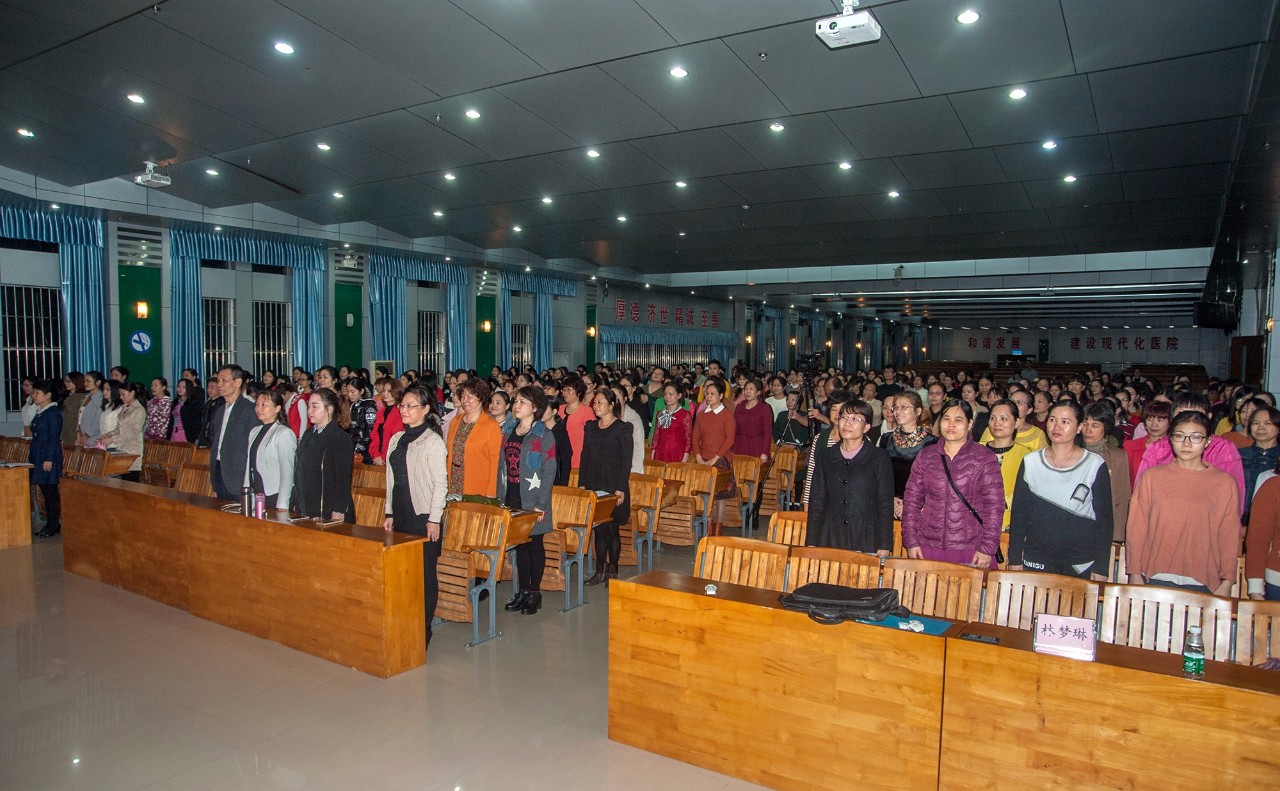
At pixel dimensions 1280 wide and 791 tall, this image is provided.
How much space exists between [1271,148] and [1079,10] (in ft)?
10.9

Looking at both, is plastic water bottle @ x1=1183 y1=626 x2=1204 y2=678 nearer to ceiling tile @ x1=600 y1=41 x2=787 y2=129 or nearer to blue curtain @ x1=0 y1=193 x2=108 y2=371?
ceiling tile @ x1=600 y1=41 x2=787 y2=129

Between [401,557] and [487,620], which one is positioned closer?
[401,557]

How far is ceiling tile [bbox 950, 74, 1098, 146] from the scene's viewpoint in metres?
6.59

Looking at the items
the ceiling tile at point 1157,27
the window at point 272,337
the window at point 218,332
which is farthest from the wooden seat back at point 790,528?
the window at point 272,337

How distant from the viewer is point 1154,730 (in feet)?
8.27

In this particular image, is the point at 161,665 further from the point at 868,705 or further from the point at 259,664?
the point at 868,705

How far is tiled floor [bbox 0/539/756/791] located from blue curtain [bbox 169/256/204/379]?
8.26 m

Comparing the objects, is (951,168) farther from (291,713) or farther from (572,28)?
(291,713)

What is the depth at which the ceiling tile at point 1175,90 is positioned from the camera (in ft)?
19.5

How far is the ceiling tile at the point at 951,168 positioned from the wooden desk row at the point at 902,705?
6.88 metres

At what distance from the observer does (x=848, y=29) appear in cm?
456

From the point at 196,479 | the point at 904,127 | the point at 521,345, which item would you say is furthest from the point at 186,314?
the point at 904,127

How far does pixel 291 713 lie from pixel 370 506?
7.48 ft

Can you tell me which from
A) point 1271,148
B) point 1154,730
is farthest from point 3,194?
point 1271,148
